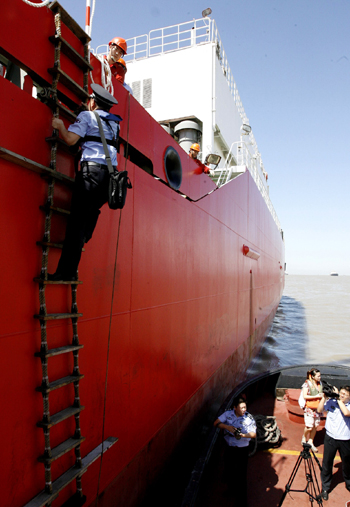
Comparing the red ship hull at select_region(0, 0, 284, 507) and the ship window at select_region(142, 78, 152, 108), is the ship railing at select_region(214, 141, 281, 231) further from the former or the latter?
the ship window at select_region(142, 78, 152, 108)

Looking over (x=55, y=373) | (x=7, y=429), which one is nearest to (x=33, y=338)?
(x=55, y=373)

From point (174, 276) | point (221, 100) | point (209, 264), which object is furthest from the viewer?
point (221, 100)

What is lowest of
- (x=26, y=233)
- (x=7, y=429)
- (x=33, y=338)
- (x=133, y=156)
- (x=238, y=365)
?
(x=238, y=365)

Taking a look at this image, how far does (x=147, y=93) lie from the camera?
32.3 feet

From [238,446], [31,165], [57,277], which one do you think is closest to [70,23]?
[31,165]

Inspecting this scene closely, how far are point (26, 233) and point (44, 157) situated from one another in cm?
58

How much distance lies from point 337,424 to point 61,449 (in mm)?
3465

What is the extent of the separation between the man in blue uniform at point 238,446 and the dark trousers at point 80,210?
114 inches

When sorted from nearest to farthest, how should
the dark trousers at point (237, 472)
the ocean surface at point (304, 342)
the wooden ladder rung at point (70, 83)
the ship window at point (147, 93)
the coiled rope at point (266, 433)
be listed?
the wooden ladder rung at point (70, 83), the dark trousers at point (237, 472), the coiled rope at point (266, 433), the ship window at point (147, 93), the ocean surface at point (304, 342)

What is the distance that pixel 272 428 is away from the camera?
16.3ft

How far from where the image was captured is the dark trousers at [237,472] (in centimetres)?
364

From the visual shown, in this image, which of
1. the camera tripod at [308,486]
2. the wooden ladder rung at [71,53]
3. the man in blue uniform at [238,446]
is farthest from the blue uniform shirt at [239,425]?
the wooden ladder rung at [71,53]

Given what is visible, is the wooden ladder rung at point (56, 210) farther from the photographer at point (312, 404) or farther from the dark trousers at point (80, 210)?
the photographer at point (312, 404)

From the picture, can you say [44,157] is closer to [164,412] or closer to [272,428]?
[164,412]
